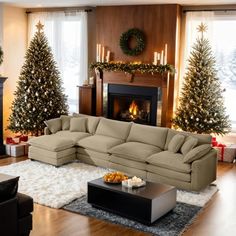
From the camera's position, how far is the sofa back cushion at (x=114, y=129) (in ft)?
26.8

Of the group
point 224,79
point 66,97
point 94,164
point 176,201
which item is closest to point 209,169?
point 176,201

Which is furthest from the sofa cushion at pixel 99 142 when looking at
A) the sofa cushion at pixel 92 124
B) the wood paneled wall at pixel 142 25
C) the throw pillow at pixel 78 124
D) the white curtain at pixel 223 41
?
the white curtain at pixel 223 41

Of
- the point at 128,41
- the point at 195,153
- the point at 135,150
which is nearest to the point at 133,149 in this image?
the point at 135,150

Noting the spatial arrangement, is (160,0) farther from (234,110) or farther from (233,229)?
(233,229)

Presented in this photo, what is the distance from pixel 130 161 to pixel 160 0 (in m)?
3.43

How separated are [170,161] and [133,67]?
9.99 ft

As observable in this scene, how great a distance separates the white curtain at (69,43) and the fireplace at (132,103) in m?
1.03

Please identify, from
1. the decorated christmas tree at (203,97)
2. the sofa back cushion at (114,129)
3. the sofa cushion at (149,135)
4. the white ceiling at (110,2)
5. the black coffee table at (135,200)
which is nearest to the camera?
the black coffee table at (135,200)

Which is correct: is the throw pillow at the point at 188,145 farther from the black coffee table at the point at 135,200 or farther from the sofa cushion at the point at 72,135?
the sofa cushion at the point at 72,135

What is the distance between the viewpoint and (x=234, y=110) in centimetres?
902

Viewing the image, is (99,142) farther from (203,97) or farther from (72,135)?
(203,97)

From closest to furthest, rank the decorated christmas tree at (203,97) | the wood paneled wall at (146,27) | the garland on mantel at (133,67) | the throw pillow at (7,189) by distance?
the throw pillow at (7,189) → the decorated christmas tree at (203,97) → the garland on mantel at (133,67) → the wood paneled wall at (146,27)

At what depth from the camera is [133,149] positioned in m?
7.38

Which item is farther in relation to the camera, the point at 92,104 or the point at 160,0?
the point at 92,104
